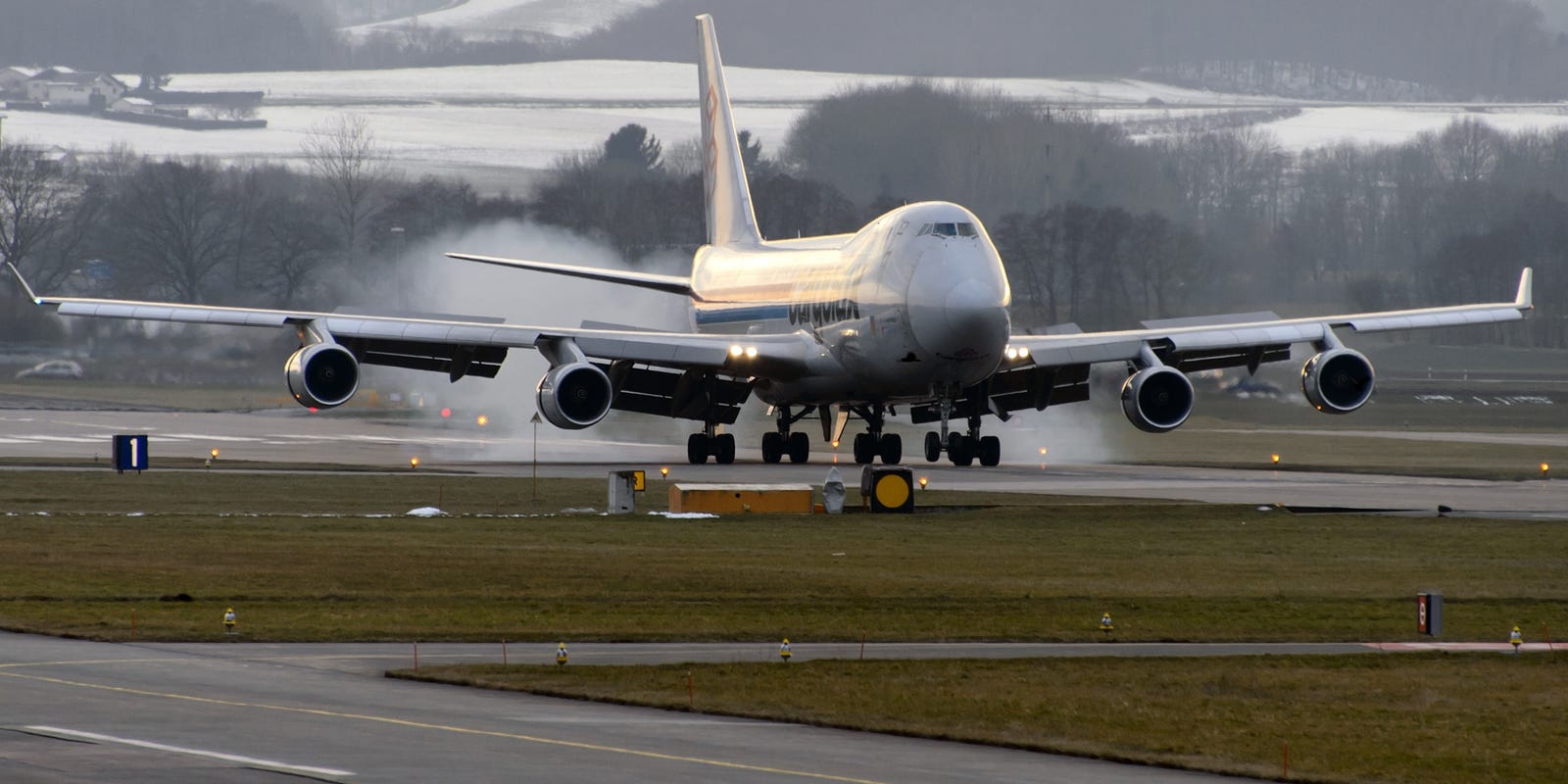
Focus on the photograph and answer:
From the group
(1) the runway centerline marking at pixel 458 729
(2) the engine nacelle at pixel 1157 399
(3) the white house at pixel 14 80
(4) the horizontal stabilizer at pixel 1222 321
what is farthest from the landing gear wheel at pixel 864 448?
(3) the white house at pixel 14 80

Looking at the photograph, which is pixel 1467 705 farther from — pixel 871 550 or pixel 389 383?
pixel 389 383

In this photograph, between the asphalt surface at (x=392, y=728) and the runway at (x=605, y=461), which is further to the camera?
the runway at (x=605, y=461)

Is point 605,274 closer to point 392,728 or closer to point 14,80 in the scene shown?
point 392,728

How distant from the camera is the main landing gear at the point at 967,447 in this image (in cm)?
4959

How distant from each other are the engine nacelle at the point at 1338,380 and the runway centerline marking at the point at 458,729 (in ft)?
103

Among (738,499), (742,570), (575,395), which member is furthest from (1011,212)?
(742,570)

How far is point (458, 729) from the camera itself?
15.1 m

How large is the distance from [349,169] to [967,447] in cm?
5174

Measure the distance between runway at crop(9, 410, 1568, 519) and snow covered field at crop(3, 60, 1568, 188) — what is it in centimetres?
3591

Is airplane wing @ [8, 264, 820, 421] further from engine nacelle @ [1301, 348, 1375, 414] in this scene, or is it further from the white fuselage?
engine nacelle @ [1301, 348, 1375, 414]

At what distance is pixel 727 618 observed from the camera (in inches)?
886

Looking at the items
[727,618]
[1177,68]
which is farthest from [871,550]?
[1177,68]

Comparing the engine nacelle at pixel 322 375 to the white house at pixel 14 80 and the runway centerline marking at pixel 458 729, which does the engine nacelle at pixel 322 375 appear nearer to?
the runway centerline marking at pixel 458 729

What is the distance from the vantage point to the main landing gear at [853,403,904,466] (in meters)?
49.2
